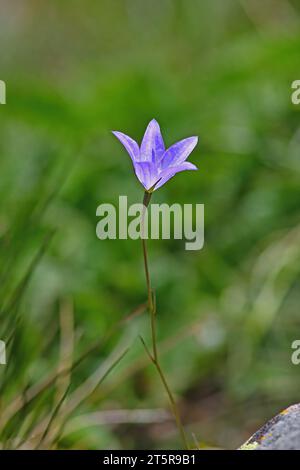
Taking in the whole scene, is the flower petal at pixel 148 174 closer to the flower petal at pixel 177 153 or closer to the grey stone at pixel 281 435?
the flower petal at pixel 177 153

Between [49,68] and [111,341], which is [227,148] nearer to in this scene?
[111,341]

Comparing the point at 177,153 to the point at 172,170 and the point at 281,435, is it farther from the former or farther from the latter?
the point at 281,435

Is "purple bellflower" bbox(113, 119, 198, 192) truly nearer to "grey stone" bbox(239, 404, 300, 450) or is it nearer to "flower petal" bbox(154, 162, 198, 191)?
"flower petal" bbox(154, 162, 198, 191)

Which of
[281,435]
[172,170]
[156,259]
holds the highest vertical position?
[156,259]

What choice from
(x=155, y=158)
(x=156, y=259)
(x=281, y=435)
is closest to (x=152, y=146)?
(x=155, y=158)

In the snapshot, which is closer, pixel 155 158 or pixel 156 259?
pixel 155 158

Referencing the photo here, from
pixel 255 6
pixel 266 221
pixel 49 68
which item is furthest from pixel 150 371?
pixel 49 68

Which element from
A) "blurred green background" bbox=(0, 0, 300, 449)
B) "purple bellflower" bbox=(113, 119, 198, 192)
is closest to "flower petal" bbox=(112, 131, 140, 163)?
"purple bellflower" bbox=(113, 119, 198, 192)

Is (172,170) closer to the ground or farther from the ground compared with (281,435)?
farther from the ground
